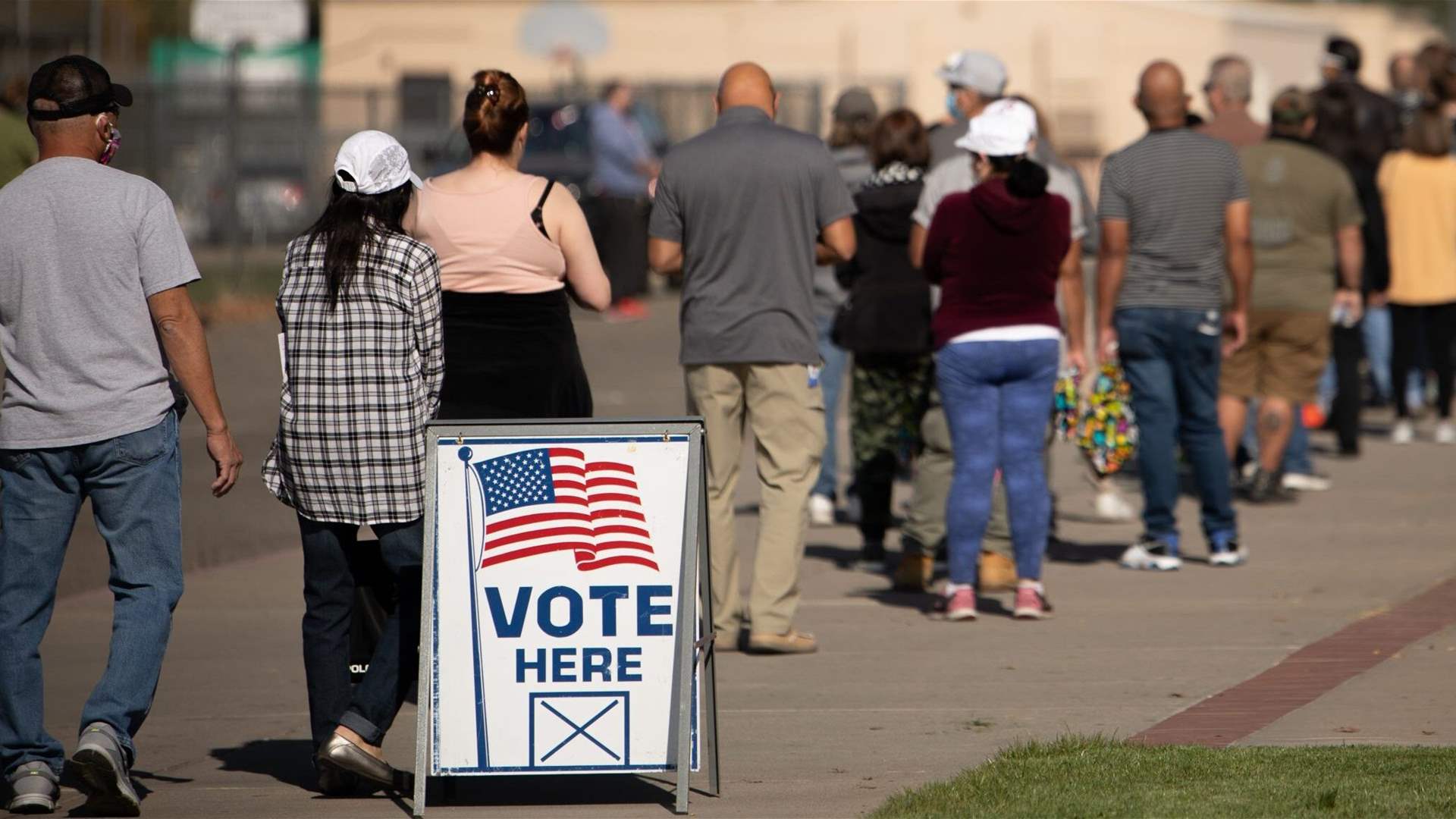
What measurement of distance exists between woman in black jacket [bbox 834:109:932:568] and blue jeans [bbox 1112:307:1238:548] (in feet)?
3.43

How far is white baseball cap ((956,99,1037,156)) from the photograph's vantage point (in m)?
8.37

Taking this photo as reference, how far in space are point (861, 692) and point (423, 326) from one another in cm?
224

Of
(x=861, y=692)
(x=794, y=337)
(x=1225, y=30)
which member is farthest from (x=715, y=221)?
(x=1225, y=30)

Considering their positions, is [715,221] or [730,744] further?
[715,221]

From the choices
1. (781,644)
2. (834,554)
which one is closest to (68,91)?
(781,644)

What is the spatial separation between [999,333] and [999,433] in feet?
1.36

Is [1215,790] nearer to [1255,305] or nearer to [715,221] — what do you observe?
[715,221]

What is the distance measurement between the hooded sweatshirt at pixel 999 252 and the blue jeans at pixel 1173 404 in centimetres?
152

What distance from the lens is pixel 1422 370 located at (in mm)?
15492

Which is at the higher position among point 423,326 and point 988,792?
point 423,326

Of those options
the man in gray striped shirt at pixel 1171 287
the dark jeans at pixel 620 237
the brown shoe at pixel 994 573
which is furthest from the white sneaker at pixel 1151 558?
the dark jeans at pixel 620 237

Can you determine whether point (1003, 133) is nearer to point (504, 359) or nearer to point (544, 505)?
point (504, 359)

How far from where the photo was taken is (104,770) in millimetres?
5863

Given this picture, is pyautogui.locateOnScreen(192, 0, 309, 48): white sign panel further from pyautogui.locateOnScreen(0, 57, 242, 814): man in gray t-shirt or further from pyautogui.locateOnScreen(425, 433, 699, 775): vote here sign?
pyautogui.locateOnScreen(425, 433, 699, 775): vote here sign
